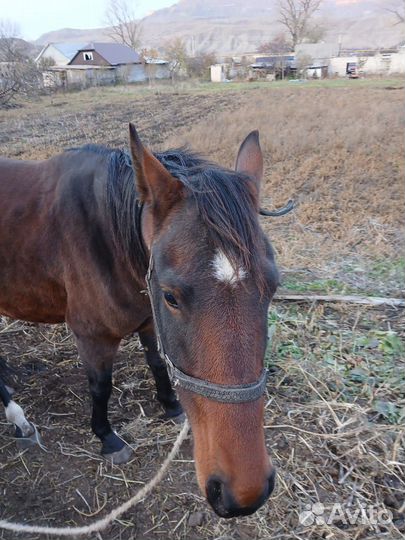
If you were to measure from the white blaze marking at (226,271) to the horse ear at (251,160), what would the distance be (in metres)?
0.61

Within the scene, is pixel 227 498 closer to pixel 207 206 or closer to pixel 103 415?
pixel 207 206

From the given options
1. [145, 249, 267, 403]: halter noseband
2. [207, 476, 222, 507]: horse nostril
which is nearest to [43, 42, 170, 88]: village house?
[145, 249, 267, 403]: halter noseband

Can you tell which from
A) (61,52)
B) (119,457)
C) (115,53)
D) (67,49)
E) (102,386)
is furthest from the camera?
(67,49)

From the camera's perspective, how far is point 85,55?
58531 millimetres

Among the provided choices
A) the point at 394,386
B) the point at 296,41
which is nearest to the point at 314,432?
the point at 394,386

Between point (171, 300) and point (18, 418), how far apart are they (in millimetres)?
2087

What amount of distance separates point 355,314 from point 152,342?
85.2 inches

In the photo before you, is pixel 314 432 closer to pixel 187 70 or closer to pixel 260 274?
pixel 260 274

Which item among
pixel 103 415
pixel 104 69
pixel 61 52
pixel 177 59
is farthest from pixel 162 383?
pixel 61 52

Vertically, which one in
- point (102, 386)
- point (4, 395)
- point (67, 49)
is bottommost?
point (4, 395)

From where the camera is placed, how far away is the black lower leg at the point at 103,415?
2.75 metres

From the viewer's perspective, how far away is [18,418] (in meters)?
3.03

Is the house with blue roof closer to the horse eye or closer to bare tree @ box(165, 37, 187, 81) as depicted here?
bare tree @ box(165, 37, 187, 81)

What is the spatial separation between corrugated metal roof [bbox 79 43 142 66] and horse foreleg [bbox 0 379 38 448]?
60108 millimetres
